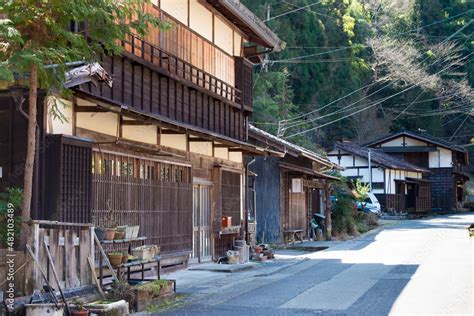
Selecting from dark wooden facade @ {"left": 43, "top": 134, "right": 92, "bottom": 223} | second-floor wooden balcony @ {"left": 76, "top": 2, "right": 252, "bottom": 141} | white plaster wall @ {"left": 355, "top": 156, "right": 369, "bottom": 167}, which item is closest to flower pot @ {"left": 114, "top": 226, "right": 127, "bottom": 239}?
dark wooden facade @ {"left": 43, "top": 134, "right": 92, "bottom": 223}

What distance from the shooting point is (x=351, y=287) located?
603 inches

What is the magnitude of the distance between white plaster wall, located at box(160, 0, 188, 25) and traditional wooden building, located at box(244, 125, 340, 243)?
7699 millimetres

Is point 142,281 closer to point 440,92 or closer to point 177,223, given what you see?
point 177,223

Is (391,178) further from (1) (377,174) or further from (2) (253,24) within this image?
(2) (253,24)

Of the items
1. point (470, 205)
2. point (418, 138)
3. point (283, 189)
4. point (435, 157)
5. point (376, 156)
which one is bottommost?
point (470, 205)

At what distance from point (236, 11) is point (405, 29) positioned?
50.6 m

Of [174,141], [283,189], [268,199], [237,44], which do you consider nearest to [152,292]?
[174,141]

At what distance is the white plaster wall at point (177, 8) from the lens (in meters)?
16.9

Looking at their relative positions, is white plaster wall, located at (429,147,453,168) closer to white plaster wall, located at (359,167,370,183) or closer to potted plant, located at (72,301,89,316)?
white plaster wall, located at (359,167,370,183)

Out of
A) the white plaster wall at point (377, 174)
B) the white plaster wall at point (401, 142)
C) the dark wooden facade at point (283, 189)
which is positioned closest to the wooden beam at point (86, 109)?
the dark wooden facade at point (283, 189)

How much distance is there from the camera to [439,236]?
3195 cm

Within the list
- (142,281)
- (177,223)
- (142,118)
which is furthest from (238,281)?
(142,118)

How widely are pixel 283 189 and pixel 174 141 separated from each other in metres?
12.6

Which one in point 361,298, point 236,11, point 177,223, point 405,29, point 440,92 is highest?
point 405,29
